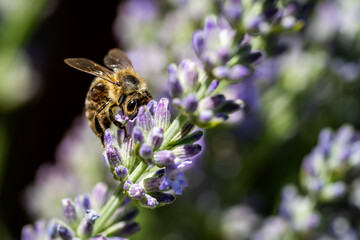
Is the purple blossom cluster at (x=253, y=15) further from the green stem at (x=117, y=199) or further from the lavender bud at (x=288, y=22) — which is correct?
the green stem at (x=117, y=199)

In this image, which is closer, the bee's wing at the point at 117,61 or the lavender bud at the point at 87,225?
the lavender bud at the point at 87,225

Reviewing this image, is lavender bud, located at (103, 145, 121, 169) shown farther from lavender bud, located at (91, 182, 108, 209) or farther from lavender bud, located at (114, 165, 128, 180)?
lavender bud, located at (91, 182, 108, 209)

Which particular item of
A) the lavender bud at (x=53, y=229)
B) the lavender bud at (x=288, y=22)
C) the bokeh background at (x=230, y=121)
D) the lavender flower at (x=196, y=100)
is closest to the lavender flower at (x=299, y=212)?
the bokeh background at (x=230, y=121)

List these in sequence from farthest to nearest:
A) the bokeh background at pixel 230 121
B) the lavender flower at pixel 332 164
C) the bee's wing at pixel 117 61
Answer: the bokeh background at pixel 230 121 → the lavender flower at pixel 332 164 → the bee's wing at pixel 117 61

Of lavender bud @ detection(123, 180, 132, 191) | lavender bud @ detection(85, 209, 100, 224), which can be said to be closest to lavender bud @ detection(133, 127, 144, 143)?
lavender bud @ detection(123, 180, 132, 191)

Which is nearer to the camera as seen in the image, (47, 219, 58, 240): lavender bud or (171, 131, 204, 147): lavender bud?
(171, 131, 204, 147): lavender bud

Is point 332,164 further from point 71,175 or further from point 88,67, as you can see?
point 71,175

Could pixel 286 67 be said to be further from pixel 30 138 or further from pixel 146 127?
pixel 30 138

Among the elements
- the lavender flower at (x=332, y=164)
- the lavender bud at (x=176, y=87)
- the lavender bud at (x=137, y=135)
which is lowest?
the lavender bud at (x=137, y=135)
